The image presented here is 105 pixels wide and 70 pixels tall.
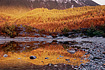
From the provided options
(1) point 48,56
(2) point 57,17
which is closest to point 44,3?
(2) point 57,17

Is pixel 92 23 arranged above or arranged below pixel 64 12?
below

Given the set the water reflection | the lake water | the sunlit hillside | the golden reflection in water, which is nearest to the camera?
the lake water

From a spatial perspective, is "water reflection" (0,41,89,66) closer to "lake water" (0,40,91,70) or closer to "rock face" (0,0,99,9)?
"lake water" (0,40,91,70)

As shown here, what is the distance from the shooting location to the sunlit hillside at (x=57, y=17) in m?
42.2

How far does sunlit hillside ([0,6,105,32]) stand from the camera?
138 feet

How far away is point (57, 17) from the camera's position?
47.4 meters

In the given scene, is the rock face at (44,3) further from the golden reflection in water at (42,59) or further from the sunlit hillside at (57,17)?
the golden reflection in water at (42,59)

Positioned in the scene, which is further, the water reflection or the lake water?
the water reflection

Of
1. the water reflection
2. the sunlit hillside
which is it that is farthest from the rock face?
the water reflection

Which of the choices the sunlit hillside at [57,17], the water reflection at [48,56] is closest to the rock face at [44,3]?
the sunlit hillside at [57,17]

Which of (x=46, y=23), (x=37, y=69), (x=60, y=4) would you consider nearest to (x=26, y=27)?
(x=46, y=23)

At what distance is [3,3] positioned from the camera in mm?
51375

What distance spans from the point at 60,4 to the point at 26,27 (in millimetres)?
22738

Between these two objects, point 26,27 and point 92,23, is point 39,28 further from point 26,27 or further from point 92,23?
point 92,23
